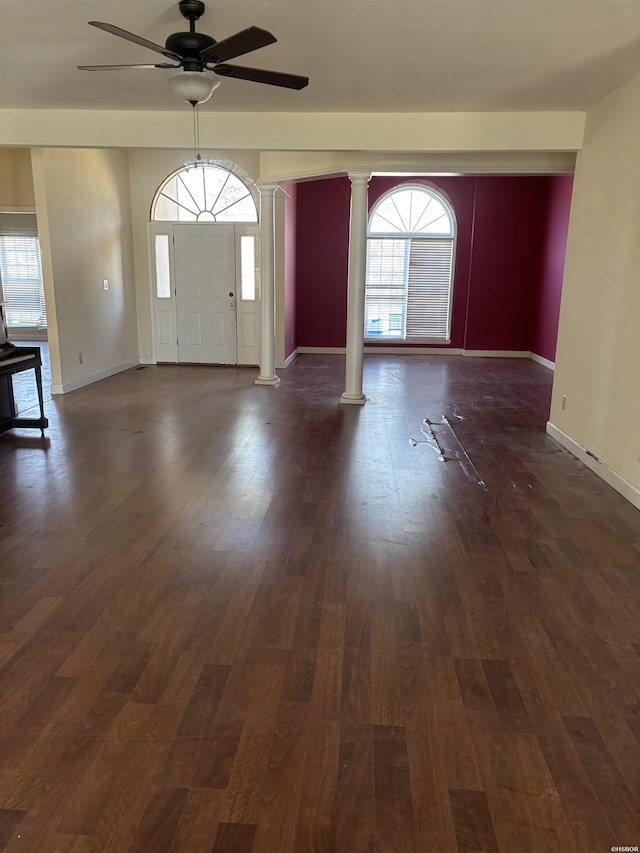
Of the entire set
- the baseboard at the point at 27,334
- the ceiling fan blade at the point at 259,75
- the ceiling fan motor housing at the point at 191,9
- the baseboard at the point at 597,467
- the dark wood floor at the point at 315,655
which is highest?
the ceiling fan motor housing at the point at 191,9

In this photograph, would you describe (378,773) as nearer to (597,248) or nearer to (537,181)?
(597,248)

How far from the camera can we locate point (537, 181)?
10000 millimetres

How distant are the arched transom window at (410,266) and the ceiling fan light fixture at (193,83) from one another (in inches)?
299

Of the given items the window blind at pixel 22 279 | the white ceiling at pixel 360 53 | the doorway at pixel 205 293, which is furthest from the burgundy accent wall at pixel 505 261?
the window blind at pixel 22 279

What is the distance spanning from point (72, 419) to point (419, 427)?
337 cm

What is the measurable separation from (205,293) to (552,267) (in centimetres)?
554

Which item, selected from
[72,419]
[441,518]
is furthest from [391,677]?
[72,419]

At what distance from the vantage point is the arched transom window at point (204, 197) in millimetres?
8398

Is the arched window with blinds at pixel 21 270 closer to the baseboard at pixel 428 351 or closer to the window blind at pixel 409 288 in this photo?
the baseboard at pixel 428 351

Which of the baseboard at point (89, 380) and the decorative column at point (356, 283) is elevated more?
the decorative column at point (356, 283)

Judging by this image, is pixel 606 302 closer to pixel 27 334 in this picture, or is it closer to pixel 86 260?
pixel 86 260

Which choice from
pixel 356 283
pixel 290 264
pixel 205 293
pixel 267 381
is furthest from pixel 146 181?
pixel 356 283

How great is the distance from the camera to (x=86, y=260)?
7.27 m

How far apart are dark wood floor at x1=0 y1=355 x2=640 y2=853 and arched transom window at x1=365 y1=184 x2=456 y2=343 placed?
21.3 feet
